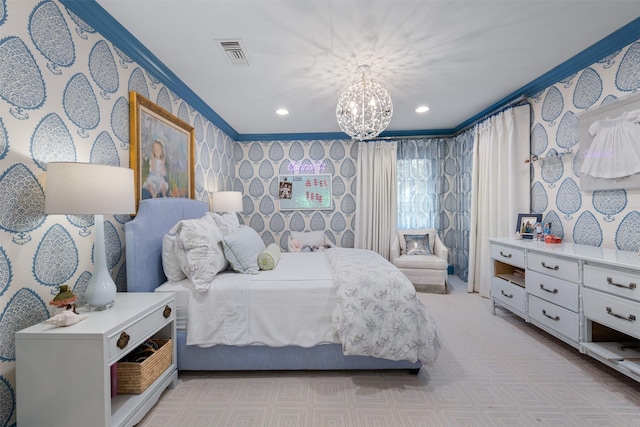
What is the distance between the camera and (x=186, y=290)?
2023 mm

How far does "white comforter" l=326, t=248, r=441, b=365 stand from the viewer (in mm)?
1882

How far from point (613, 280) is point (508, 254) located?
3.51 ft

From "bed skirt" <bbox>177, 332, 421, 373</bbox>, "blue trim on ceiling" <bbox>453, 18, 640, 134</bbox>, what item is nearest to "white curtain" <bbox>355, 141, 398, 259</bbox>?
"blue trim on ceiling" <bbox>453, 18, 640, 134</bbox>

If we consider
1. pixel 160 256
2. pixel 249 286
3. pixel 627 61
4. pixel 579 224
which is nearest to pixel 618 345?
pixel 579 224

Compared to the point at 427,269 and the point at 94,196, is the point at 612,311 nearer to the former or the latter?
the point at 427,269

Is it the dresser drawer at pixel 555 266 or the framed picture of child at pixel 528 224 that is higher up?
the framed picture of child at pixel 528 224

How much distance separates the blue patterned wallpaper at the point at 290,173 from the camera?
4930 mm

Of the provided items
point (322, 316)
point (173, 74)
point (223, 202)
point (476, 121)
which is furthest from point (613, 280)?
point (173, 74)

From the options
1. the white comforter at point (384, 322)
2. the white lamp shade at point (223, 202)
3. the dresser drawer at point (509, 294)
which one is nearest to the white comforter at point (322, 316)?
the white comforter at point (384, 322)

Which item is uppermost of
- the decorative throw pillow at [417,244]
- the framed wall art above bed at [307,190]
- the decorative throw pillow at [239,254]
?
the framed wall art above bed at [307,190]

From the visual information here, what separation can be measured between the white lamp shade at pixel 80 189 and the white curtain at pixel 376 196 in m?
3.80

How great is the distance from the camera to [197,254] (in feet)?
6.75

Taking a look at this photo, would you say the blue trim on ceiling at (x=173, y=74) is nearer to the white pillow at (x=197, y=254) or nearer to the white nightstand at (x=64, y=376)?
the white pillow at (x=197, y=254)

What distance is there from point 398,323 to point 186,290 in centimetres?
Answer: 153
